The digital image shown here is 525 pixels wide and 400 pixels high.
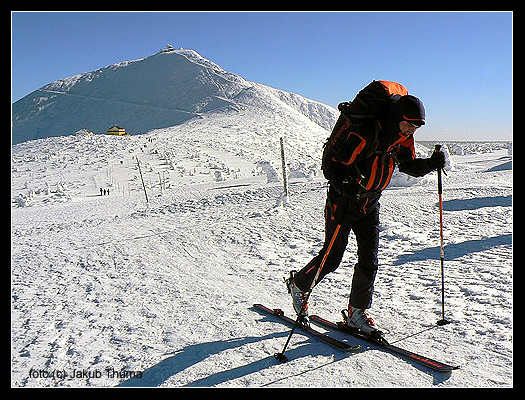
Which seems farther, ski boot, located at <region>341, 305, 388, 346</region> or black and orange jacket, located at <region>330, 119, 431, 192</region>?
ski boot, located at <region>341, 305, 388, 346</region>

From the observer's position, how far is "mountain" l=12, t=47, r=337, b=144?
9719 centimetres

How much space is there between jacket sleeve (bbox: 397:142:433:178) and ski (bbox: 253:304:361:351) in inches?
→ 62.6

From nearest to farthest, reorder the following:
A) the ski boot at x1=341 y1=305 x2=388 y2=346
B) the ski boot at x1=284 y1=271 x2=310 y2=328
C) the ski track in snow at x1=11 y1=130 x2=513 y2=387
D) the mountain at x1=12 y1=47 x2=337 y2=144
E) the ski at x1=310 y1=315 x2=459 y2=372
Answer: the ski at x1=310 y1=315 x2=459 y2=372
the ski track in snow at x1=11 y1=130 x2=513 y2=387
the ski boot at x1=341 y1=305 x2=388 y2=346
the ski boot at x1=284 y1=271 x2=310 y2=328
the mountain at x1=12 y1=47 x2=337 y2=144

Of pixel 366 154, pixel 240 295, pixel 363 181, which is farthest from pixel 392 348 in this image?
pixel 240 295

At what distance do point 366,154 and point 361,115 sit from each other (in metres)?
0.32

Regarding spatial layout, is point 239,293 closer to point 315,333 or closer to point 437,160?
point 315,333

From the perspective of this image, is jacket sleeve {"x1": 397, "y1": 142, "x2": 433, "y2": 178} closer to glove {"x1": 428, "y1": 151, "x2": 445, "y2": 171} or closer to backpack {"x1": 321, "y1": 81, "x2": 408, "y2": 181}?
glove {"x1": 428, "y1": 151, "x2": 445, "y2": 171}

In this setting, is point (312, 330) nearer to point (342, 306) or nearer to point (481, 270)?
point (342, 306)

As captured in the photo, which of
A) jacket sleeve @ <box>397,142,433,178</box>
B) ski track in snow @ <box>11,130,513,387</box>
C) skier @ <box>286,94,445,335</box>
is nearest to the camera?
ski track in snow @ <box>11,130,513,387</box>

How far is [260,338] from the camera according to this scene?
3785 mm

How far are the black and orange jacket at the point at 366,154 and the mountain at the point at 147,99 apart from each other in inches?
3301

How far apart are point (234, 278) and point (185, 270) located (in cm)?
87

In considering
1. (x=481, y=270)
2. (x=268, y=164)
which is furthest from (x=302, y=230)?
(x=268, y=164)

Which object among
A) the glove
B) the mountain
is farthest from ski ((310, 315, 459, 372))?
the mountain
